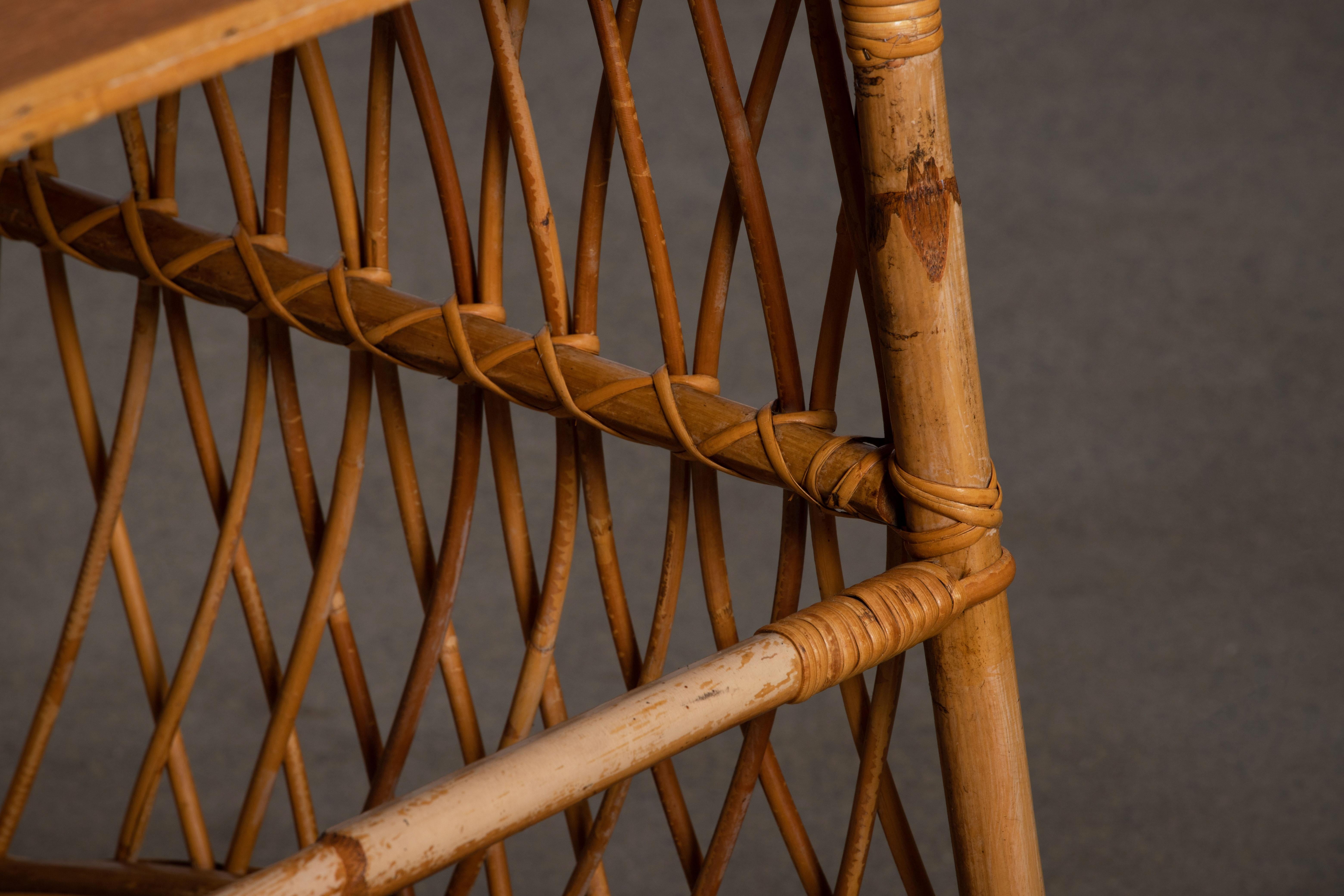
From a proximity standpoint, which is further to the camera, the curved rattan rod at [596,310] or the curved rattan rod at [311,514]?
the curved rattan rod at [311,514]

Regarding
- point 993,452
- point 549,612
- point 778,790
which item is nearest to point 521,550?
point 549,612

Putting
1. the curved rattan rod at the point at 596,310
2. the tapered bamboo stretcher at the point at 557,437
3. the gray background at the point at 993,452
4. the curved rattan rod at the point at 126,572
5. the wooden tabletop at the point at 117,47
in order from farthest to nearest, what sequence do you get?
the gray background at the point at 993,452
the curved rattan rod at the point at 126,572
the curved rattan rod at the point at 596,310
the tapered bamboo stretcher at the point at 557,437
the wooden tabletop at the point at 117,47

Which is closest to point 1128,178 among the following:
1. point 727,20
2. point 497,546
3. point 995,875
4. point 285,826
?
point 727,20

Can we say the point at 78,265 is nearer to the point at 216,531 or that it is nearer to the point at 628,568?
the point at 216,531

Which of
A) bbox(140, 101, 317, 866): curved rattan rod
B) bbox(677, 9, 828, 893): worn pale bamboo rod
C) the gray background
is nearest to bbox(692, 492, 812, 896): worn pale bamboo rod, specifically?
bbox(677, 9, 828, 893): worn pale bamboo rod

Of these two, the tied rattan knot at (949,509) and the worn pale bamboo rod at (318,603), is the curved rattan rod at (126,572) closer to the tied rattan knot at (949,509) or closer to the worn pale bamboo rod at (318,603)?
the worn pale bamboo rod at (318,603)

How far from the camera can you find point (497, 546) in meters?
1.29

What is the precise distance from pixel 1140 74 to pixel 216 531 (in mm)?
1373

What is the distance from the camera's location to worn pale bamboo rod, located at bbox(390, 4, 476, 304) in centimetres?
46

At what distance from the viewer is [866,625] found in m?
0.36

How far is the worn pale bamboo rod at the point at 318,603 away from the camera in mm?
557

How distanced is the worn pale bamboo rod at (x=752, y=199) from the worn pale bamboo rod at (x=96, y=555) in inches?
12.6

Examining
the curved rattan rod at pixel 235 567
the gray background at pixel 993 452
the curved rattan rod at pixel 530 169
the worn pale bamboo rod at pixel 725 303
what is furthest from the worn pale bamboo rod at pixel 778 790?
the gray background at pixel 993 452

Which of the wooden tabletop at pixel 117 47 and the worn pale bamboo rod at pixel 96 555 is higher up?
the worn pale bamboo rod at pixel 96 555
